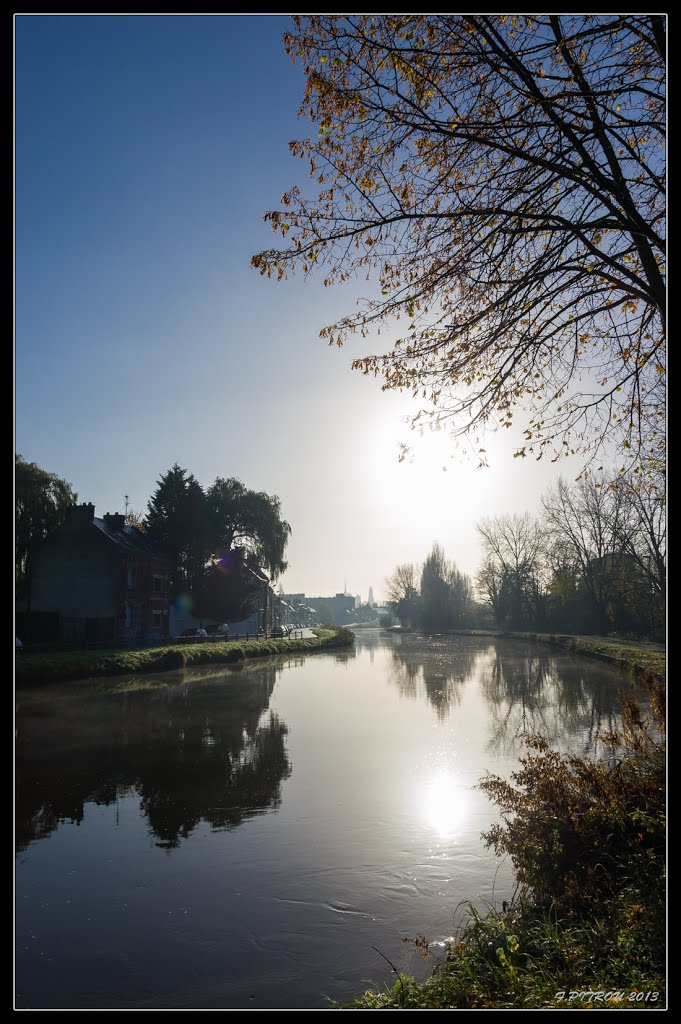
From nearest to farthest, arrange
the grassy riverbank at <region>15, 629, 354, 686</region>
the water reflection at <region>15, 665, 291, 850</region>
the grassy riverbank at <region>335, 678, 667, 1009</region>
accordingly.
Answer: the grassy riverbank at <region>335, 678, 667, 1009</region>, the water reflection at <region>15, 665, 291, 850</region>, the grassy riverbank at <region>15, 629, 354, 686</region>

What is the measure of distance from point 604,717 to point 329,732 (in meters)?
7.41

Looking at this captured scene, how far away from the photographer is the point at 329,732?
50.1ft

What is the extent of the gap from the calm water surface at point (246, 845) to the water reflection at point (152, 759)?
2.1 inches

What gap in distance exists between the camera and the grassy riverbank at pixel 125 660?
2330 centimetres

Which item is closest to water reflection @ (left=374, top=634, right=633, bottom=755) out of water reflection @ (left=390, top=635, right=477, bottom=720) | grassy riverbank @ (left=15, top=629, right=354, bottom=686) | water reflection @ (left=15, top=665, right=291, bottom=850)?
water reflection @ (left=390, top=635, right=477, bottom=720)

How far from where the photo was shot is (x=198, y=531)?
44.7m

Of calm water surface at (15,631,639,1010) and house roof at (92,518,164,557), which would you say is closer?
calm water surface at (15,631,639,1010)

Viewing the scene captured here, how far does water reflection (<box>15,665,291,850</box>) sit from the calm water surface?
53mm

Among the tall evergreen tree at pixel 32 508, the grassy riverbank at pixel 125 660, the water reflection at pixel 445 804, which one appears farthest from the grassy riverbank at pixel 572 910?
the tall evergreen tree at pixel 32 508

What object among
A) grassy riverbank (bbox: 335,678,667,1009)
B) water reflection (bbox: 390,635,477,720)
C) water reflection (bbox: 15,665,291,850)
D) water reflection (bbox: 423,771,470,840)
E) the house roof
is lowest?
water reflection (bbox: 390,635,477,720)

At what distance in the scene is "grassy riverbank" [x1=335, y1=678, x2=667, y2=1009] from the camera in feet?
12.1

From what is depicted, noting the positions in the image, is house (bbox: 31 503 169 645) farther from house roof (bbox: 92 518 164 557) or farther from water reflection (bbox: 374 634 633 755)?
water reflection (bbox: 374 634 633 755)

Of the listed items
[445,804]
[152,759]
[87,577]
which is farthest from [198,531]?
[445,804]
